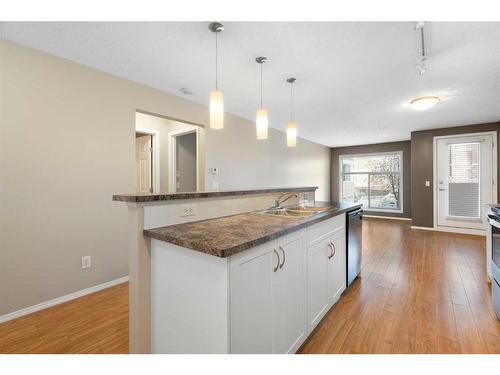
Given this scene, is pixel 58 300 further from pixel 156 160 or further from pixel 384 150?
pixel 384 150

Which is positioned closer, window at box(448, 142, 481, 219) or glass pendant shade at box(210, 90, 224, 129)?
glass pendant shade at box(210, 90, 224, 129)

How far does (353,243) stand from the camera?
97.9 inches

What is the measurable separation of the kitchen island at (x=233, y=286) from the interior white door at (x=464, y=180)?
16.8 feet

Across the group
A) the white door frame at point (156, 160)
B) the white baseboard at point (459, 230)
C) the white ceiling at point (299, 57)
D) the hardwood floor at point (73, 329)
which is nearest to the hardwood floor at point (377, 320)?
the hardwood floor at point (73, 329)

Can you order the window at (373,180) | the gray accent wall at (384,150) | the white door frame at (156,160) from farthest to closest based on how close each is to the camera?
the window at (373,180) < the gray accent wall at (384,150) < the white door frame at (156,160)

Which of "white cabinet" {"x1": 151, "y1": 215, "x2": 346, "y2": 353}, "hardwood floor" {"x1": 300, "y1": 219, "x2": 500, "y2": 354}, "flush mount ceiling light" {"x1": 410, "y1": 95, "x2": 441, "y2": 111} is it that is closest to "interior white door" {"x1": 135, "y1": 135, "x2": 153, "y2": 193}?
"white cabinet" {"x1": 151, "y1": 215, "x2": 346, "y2": 353}

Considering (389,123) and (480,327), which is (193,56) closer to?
(480,327)

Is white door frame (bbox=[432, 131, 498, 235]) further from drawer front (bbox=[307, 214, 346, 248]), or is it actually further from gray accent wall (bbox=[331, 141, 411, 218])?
drawer front (bbox=[307, 214, 346, 248])

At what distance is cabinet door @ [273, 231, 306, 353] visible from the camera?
1279 millimetres

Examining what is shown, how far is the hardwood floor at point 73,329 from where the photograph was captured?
1585 millimetres

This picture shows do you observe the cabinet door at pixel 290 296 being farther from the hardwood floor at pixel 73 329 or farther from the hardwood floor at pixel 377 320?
the hardwood floor at pixel 73 329

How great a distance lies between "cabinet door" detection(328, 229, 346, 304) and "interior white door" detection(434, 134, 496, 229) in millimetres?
4273

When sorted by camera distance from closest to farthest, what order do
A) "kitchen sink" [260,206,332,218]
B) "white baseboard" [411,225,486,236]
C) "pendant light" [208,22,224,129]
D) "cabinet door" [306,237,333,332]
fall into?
"cabinet door" [306,237,333,332] → "pendant light" [208,22,224,129] → "kitchen sink" [260,206,332,218] → "white baseboard" [411,225,486,236]

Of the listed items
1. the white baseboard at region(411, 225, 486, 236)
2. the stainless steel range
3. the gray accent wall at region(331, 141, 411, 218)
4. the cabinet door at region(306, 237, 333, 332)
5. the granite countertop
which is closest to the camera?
the granite countertop
